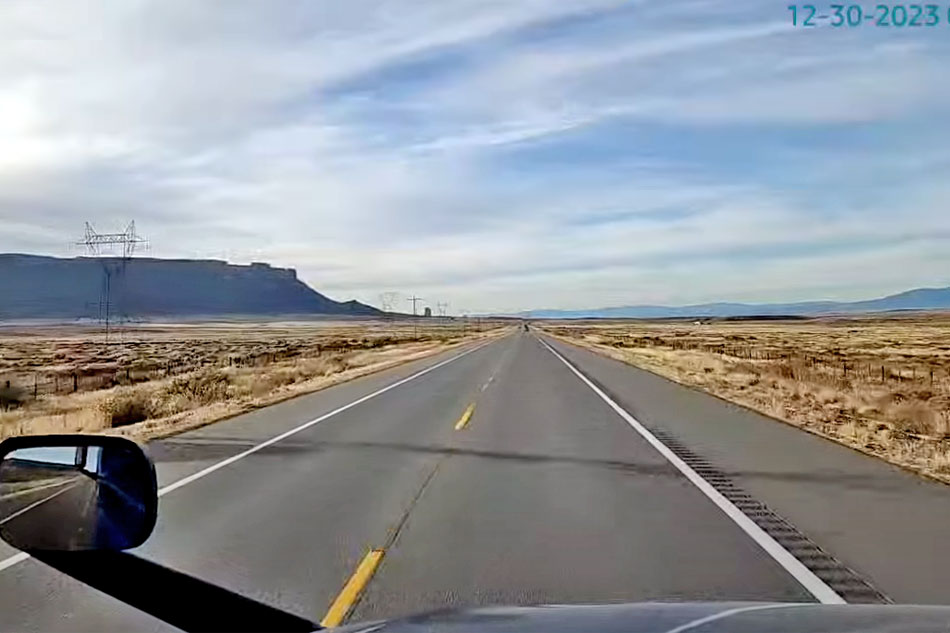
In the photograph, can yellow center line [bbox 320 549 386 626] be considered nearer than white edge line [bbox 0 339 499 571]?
Yes

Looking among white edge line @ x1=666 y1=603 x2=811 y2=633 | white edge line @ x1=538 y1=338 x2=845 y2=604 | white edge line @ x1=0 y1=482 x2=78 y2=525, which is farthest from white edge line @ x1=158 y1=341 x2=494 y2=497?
white edge line @ x1=666 y1=603 x2=811 y2=633

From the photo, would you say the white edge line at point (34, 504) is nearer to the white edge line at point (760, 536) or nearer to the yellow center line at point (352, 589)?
the yellow center line at point (352, 589)

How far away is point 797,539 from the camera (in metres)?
8.84

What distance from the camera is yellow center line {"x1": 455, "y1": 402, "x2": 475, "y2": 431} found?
1912 centimetres

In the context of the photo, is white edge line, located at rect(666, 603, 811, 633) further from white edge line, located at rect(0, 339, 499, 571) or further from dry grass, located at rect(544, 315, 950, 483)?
dry grass, located at rect(544, 315, 950, 483)

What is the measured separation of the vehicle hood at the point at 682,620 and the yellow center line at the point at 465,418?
14.3 metres

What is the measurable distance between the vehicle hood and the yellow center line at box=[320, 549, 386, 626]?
208 centimetres

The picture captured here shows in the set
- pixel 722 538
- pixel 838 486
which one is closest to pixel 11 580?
pixel 722 538

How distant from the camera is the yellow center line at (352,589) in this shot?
250 inches

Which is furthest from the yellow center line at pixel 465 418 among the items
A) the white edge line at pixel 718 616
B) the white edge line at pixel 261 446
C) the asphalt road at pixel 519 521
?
the white edge line at pixel 718 616

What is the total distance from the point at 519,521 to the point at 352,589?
2.85 meters

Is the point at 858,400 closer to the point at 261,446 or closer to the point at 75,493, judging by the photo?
the point at 261,446

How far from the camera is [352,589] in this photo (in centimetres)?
705

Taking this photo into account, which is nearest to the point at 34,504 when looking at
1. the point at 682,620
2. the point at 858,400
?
the point at 682,620
